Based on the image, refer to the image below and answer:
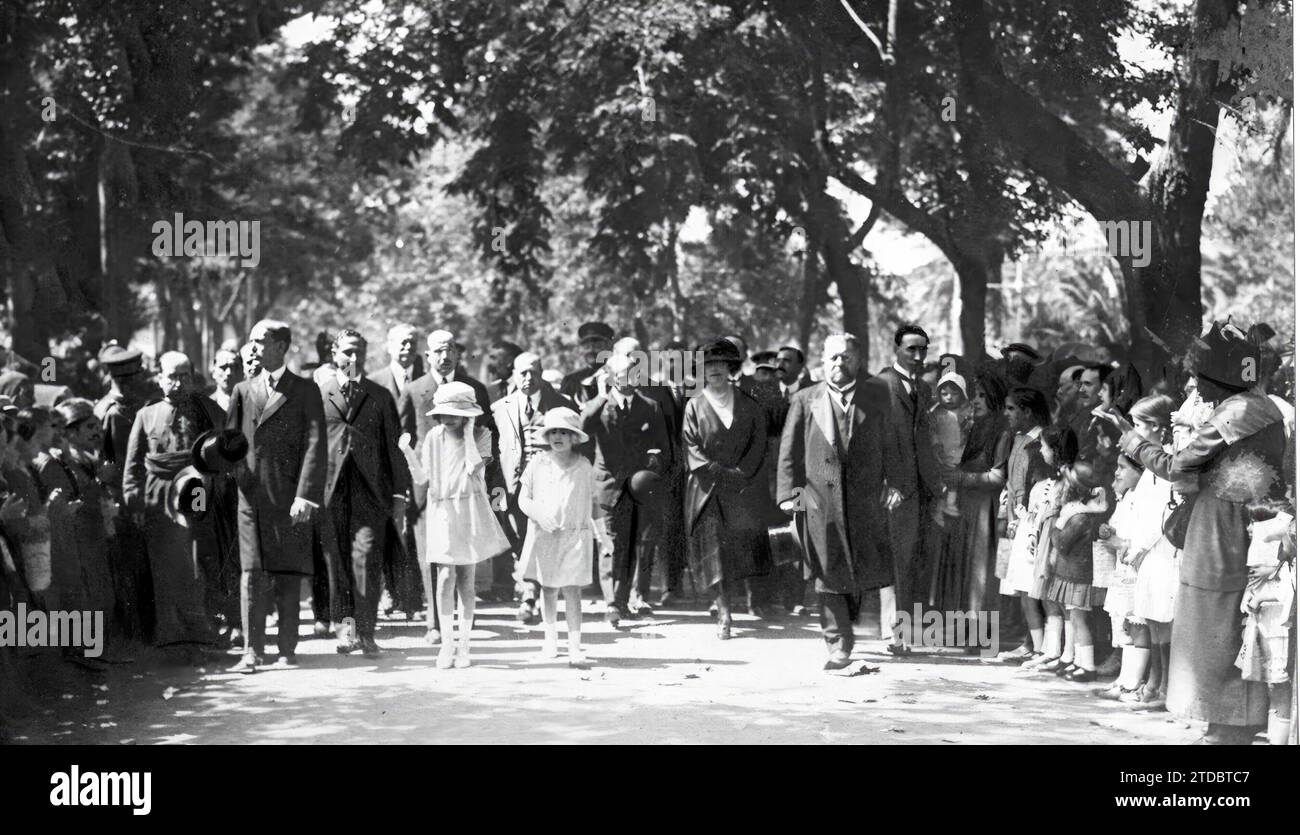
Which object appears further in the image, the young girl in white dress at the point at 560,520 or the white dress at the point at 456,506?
the young girl in white dress at the point at 560,520

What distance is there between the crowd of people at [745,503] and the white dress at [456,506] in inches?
0.7

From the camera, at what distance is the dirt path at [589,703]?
29.1 ft

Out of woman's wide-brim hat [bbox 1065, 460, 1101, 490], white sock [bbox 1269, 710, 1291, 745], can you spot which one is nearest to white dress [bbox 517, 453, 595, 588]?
woman's wide-brim hat [bbox 1065, 460, 1101, 490]

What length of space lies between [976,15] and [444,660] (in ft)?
18.7

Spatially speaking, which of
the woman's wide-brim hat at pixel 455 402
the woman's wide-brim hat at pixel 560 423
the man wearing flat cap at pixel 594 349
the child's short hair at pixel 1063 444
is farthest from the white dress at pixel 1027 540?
the man wearing flat cap at pixel 594 349

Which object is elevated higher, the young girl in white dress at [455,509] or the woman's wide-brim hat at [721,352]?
the woman's wide-brim hat at [721,352]

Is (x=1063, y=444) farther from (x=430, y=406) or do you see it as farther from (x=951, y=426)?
(x=430, y=406)

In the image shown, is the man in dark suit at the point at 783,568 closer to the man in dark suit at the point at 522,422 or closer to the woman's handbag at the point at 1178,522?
the man in dark suit at the point at 522,422

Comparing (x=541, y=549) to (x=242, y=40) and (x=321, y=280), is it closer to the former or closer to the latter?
(x=242, y=40)

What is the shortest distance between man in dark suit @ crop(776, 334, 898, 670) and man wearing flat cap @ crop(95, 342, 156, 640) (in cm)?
411

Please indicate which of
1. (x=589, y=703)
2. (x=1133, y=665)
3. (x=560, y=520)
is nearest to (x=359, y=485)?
→ (x=560, y=520)

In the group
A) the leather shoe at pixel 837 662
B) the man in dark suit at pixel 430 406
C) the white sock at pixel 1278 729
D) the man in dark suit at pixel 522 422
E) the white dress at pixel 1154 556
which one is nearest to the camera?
the white sock at pixel 1278 729

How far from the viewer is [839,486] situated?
10.9 meters

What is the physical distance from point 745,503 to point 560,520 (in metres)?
2.20
